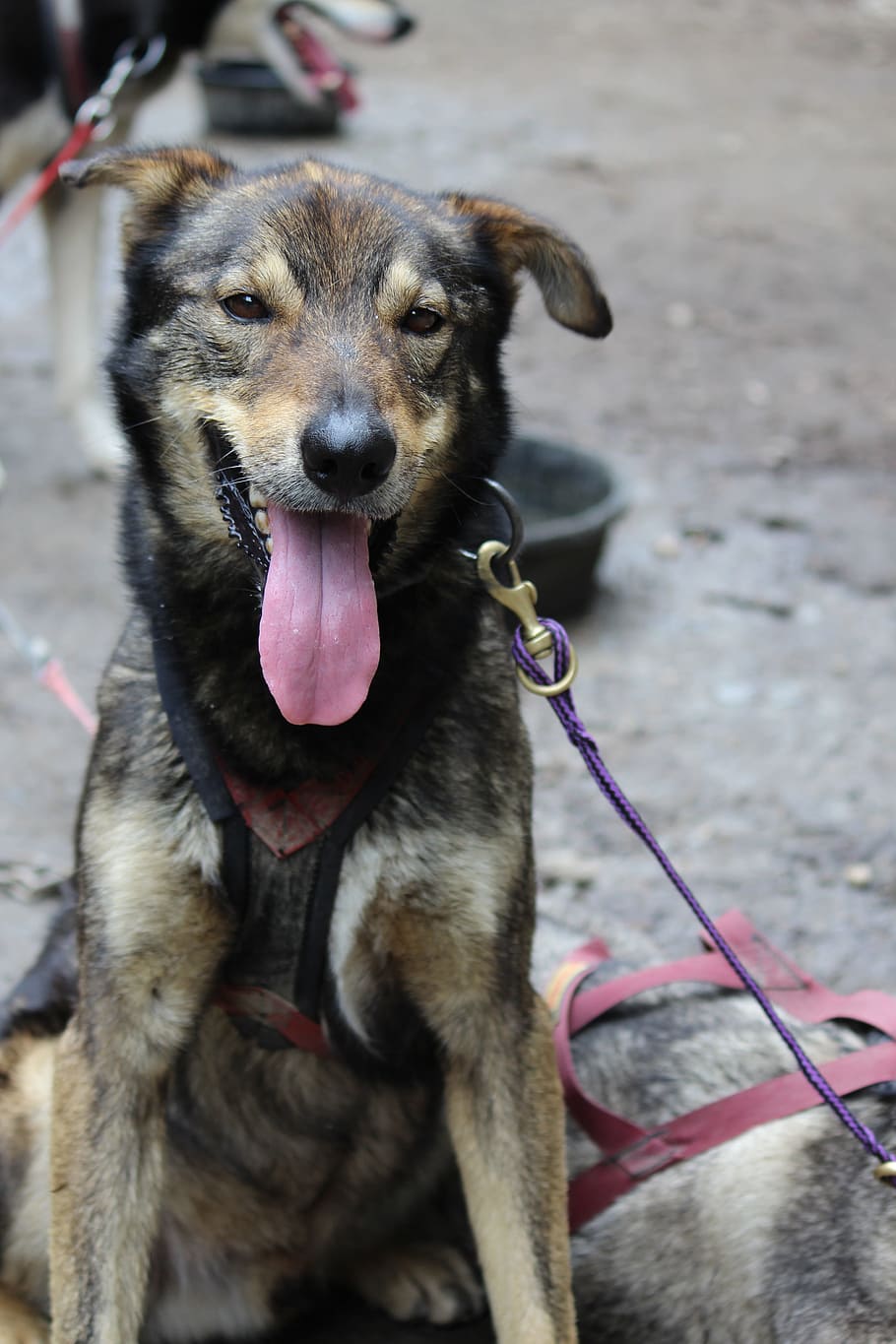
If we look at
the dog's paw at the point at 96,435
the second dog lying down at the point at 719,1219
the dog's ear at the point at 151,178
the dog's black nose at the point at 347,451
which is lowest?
the dog's paw at the point at 96,435

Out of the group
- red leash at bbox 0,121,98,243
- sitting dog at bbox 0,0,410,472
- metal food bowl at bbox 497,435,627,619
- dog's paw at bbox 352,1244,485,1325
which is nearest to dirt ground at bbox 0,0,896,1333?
metal food bowl at bbox 497,435,627,619

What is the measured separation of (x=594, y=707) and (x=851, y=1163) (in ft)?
8.66

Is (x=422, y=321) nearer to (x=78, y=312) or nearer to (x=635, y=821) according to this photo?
(x=635, y=821)

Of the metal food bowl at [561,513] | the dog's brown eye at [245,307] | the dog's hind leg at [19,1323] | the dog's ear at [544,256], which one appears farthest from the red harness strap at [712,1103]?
the metal food bowl at [561,513]

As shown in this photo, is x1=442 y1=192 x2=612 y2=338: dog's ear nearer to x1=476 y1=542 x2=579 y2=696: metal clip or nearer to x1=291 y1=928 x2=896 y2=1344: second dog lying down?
x1=476 y1=542 x2=579 y2=696: metal clip

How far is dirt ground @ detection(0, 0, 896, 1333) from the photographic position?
4.20 metres

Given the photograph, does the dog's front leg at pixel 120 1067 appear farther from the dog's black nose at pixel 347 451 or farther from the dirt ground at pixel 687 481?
the dirt ground at pixel 687 481

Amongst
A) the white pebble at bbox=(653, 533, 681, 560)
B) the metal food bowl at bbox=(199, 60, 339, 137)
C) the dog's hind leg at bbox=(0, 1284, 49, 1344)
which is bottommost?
the metal food bowl at bbox=(199, 60, 339, 137)

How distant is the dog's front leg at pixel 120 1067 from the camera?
7.34 ft

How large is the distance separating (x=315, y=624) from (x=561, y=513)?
3.67m

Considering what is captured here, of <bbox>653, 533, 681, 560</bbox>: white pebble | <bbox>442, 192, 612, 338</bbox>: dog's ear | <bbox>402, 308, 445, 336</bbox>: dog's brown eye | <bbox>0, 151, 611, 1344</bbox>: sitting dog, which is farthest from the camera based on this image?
<bbox>653, 533, 681, 560</bbox>: white pebble

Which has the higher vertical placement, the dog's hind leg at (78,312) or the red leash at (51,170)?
the red leash at (51,170)

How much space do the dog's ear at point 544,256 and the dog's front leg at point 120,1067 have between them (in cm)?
110

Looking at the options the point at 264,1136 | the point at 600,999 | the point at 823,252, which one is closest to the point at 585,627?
the point at 600,999
